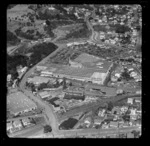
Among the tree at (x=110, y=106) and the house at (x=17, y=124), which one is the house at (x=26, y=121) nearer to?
the house at (x=17, y=124)

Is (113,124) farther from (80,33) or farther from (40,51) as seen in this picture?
(80,33)

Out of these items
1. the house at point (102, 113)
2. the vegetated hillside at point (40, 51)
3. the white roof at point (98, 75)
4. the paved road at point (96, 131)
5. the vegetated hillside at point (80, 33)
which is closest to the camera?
the paved road at point (96, 131)

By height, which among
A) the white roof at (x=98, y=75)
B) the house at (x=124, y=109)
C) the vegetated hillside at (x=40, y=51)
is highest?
the vegetated hillside at (x=40, y=51)

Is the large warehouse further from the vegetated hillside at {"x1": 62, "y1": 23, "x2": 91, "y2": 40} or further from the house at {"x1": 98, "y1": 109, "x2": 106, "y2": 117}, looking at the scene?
the vegetated hillside at {"x1": 62, "y1": 23, "x2": 91, "y2": 40}

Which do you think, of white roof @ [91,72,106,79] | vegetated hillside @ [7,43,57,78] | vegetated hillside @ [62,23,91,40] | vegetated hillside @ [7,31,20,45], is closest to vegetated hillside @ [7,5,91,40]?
vegetated hillside @ [7,31,20,45]

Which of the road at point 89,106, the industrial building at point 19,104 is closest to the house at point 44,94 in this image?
the industrial building at point 19,104

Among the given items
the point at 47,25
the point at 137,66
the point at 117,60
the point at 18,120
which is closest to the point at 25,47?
the point at 47,25

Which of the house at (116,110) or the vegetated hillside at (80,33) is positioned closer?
the house at (116,110)

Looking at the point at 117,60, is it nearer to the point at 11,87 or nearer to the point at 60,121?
the point at 11,87
